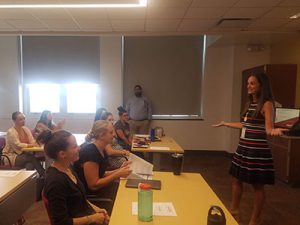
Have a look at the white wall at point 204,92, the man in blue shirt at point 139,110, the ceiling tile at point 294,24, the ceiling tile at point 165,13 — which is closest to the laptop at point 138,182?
the ceiling tile at point 165,13

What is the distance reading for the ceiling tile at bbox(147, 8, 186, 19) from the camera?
145 inches

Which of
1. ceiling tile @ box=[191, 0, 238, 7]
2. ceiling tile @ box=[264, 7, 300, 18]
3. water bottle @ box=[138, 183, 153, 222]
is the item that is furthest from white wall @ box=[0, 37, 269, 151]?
water bottle @ box=[138, 183, 153, 222]

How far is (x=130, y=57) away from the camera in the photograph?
632cm

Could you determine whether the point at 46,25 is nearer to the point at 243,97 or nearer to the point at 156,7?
the point at 156,7

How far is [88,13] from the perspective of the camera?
3861 millimetres

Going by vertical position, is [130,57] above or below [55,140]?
above

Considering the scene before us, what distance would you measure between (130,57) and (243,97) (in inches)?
108

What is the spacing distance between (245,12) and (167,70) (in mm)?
2762

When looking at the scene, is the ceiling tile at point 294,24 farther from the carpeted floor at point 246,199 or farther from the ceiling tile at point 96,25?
the ceiling tile at point 96,25

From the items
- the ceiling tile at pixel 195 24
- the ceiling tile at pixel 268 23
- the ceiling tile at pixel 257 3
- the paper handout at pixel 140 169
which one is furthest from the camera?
the ceiling tile at pixel 195 24

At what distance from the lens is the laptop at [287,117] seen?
4258 mm

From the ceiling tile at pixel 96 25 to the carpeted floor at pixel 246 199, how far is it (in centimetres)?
264

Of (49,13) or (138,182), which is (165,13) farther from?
(138,182)

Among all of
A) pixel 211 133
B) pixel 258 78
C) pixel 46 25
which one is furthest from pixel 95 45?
pixel 258 78
